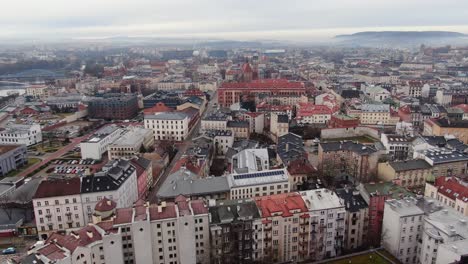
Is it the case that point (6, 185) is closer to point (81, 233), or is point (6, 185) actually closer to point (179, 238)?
point (81, 233)

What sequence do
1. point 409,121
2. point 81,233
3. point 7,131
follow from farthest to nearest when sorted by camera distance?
1. point 409,121
2. point 7,131
3. point 81,233

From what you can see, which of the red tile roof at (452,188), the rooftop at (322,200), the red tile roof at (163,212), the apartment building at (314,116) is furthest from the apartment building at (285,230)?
the apartment building at (314,116)

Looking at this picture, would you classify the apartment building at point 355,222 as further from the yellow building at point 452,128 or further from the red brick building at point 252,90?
the red brick building at point 252,90

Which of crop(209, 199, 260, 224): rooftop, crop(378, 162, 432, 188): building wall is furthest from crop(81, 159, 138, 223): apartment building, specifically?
crop(378, 162, 432, 188): building wall

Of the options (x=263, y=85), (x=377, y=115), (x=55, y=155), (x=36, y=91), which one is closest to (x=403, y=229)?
(x=377, y=115)

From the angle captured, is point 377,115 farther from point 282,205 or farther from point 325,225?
point 282,205

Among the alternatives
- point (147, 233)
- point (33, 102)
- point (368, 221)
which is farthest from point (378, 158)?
point (33, 102)

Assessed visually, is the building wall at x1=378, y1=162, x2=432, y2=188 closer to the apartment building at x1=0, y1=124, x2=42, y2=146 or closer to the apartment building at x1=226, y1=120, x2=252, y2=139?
the apartment building at x1=226, y1=120, x2=252, y2=139
